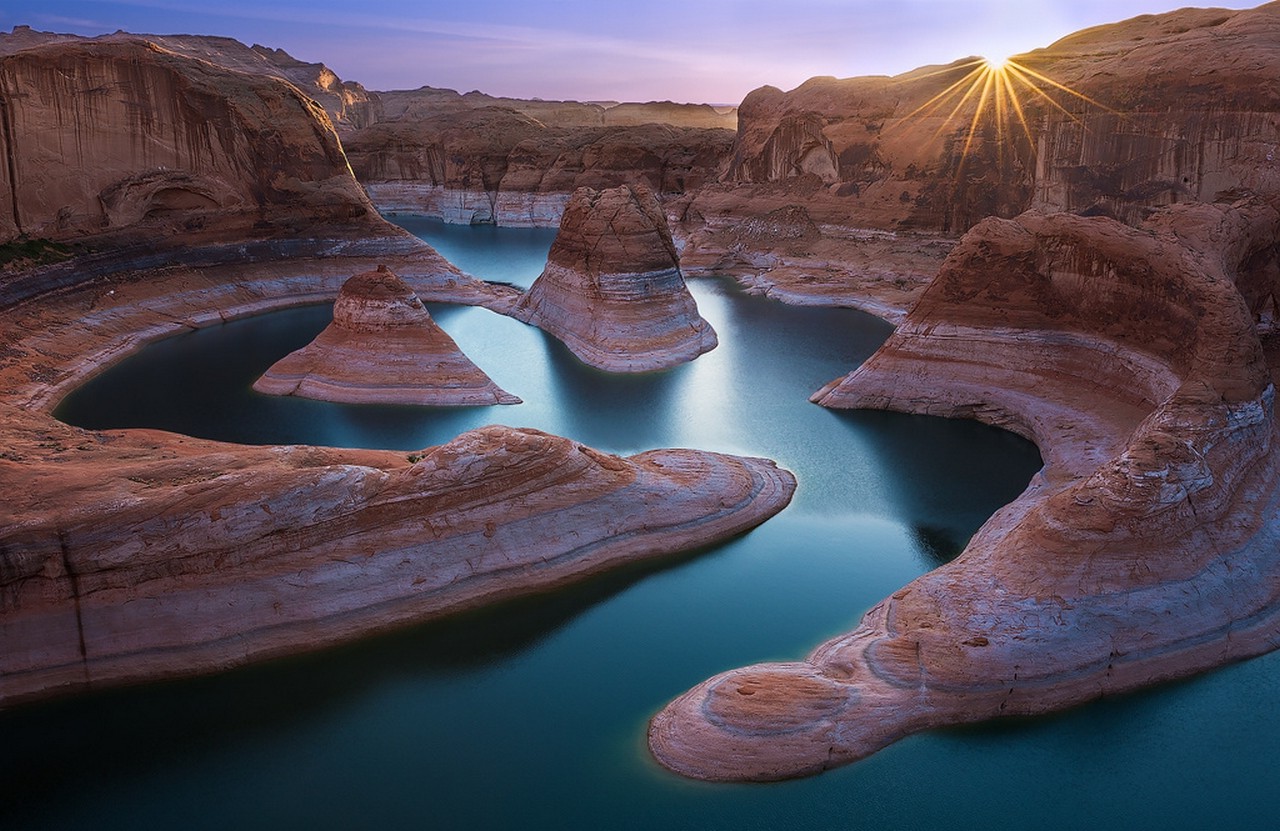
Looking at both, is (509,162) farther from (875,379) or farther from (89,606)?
(89,606)

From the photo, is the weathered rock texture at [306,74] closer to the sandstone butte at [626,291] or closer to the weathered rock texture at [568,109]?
the weathered rock texture at [568,109]

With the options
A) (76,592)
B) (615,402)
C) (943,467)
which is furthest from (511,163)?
(76,592)

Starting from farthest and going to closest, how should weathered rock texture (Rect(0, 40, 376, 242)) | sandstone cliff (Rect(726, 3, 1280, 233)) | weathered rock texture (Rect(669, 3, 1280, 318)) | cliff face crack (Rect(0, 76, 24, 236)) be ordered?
weathered rock texture (Rect(0, 40, 376, 242)) < cliff face crack (Rect(0, 76, 24, 236)) < weathered rock texture (Rect(669, 3, 1280, 318)) < sandstone cliff (Rect(726, 3, 1280, 233))

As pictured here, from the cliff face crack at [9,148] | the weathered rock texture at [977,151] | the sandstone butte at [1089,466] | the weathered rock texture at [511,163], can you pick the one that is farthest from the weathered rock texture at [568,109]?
the sandstone butte at [1089,466]

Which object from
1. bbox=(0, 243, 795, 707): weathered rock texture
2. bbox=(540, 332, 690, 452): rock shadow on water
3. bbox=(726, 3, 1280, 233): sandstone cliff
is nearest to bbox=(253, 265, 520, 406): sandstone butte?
bbox=(540, 332, 690, 452): rock shadow on water

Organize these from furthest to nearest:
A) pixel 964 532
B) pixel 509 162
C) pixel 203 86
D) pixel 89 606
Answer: pixel 509 162 < pixel 203 86 < pixel 964 532 < pixel 89 606

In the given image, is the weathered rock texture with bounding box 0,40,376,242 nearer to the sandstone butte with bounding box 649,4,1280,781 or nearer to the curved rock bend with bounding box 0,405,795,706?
the curved rock bend with bounding box 0,405,795,706

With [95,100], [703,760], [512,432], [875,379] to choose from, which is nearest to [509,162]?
[95,100]
